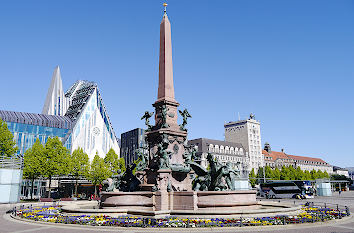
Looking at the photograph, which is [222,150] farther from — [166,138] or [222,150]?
[166,138]

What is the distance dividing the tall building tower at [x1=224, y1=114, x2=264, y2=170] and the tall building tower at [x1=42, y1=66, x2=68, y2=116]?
71.1m

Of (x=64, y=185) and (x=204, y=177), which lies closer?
(x=204, y=177)

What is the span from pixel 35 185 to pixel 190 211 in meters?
66.4

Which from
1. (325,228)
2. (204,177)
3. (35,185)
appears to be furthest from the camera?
(35,185)

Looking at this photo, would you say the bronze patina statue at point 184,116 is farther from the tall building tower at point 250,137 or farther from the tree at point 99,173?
the tall building tower at point 250,137

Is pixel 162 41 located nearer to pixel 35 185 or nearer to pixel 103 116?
pixel 35 185

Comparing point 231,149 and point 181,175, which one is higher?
point 231,149

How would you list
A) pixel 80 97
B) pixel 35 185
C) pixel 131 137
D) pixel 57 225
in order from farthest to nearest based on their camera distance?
1. pixel 131 137
2. pixel 80 97
3. pixel 35 185
4. pixel 57 225

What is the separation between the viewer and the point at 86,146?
284ft

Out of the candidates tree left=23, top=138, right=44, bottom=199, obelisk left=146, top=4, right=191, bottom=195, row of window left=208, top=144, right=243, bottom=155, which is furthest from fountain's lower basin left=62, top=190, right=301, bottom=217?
row of window left=208, top=144, right=243, bottom=155

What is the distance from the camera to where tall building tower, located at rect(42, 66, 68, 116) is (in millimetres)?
105438

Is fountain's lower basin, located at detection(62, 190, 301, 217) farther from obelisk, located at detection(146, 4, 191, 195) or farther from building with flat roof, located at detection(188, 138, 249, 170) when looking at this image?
building with flat roof, located at detection(188, 138, 249, 170)

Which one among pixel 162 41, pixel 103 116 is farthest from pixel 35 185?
pixel 162 41

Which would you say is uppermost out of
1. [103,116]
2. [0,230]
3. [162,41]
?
[103,116]
